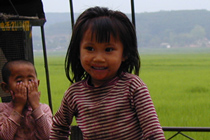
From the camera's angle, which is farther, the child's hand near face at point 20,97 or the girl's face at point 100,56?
the child's hand near face at point 20,97

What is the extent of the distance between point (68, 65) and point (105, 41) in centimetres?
25

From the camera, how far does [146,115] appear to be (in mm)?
1107

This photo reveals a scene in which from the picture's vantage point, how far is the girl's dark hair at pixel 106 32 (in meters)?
1.16

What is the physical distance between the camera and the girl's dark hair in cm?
116

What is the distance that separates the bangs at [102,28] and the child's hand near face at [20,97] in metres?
0.68

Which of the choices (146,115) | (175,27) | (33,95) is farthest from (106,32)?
(175,27)

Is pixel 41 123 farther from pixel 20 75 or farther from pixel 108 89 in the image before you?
pixel 108 89

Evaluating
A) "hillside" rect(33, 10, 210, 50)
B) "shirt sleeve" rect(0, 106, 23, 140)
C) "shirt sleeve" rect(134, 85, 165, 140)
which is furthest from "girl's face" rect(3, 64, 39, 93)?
"hillside" rect(33, 10, 210, 50)

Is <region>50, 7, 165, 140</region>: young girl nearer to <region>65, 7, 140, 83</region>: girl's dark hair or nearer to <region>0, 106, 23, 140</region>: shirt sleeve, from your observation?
<region>65, 7, 140, 83</region>: girl's dark hair

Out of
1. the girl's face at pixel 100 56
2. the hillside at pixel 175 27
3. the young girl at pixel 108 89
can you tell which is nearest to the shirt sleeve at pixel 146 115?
the young girl at pixel 108 89

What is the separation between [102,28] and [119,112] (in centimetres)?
26

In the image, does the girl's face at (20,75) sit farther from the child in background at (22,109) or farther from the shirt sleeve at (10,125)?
the shirt sleeve at (10,125)

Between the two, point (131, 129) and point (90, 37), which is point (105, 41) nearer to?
point (90, 37)

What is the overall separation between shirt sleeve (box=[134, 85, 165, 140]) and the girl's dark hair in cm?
15
